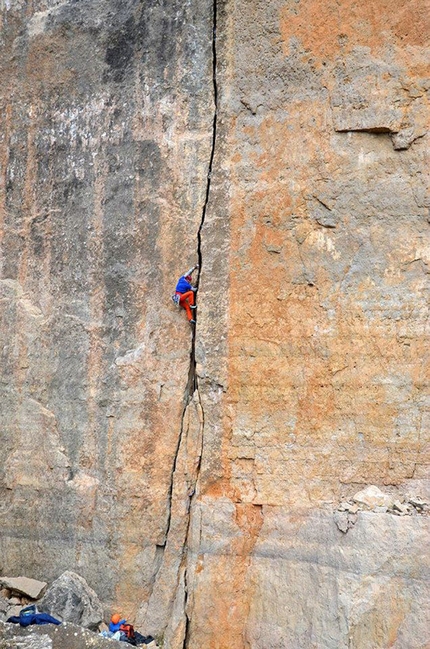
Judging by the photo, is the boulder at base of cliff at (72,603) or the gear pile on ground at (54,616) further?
the boulder at base of cliff at (72,603)

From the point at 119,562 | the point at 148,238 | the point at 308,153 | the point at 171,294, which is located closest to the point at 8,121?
the point at 148,238

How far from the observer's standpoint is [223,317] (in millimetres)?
6246

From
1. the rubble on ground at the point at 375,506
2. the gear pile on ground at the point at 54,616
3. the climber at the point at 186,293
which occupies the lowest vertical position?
the gear pile on ground at the point at 54,616

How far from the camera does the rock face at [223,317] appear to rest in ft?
18.7

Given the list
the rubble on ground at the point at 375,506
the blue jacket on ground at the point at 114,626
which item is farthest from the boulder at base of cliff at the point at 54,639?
the rubble on ground at the point at 375,506

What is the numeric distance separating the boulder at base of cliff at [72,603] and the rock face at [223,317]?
0.48ft

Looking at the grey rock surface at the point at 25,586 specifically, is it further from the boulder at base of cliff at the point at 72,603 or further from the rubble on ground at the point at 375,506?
the rubble on ground at the point at 375,506

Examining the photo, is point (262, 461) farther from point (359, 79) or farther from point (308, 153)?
point (359, 79)

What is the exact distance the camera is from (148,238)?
6.54 metres

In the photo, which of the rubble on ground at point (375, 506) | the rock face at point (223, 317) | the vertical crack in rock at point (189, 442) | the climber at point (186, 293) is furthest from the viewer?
the climber at point (186, 293)

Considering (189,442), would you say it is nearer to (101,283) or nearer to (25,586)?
(101,283)

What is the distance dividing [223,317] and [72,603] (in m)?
2.39

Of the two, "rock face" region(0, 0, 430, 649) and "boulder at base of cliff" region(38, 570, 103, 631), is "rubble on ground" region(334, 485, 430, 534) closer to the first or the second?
"rock face" region(0, 0, 430, 649)

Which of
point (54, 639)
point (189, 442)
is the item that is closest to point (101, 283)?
point (189, 442)
